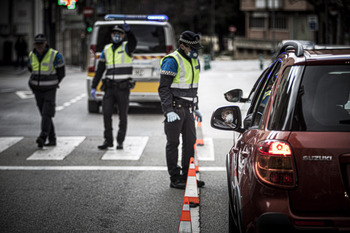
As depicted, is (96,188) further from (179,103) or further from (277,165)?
(277,165)

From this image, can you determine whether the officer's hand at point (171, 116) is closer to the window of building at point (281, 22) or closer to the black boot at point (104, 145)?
the black boot at point (104, 145)

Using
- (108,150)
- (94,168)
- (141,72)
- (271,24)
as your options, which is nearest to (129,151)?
(108,150)

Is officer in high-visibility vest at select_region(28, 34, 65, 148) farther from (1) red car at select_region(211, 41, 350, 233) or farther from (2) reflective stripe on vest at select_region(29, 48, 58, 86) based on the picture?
(1) red car at select_region(211, 41, 350, 233)

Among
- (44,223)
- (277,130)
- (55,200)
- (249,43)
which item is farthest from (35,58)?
(249,43)

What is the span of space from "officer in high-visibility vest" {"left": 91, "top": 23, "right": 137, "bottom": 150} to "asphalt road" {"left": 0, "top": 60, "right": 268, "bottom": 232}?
0.49 m

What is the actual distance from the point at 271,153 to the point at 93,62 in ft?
35.8

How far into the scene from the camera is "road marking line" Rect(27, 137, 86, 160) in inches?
365

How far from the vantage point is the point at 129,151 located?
384 inches

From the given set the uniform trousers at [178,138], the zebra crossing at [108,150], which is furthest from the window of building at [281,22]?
the uniform trousers at [178,138]

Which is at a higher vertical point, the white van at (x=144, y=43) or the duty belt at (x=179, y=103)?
the white van at (x=144, y=43)

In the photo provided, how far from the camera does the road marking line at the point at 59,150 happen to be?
928cm

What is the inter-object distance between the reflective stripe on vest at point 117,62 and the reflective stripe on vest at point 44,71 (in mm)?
977

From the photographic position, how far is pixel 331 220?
327 cm

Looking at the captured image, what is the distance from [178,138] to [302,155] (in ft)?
12.2
